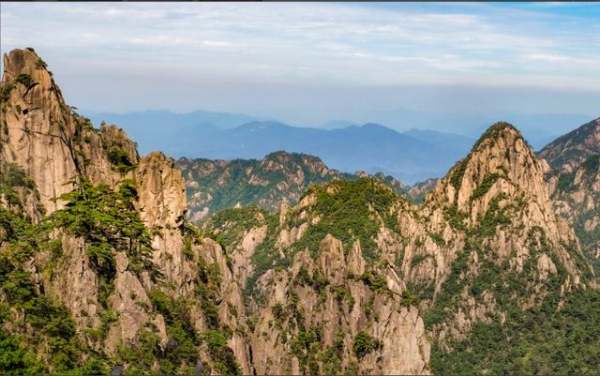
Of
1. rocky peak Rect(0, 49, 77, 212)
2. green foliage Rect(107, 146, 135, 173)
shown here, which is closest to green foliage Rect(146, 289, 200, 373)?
rocky peak Rect(0, 49, 77, 212)

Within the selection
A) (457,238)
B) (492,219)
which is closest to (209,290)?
(457,238)

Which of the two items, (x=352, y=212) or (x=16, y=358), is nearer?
(x=16, y=358)

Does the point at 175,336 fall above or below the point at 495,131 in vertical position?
below

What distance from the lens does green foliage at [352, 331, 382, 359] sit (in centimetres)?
5881

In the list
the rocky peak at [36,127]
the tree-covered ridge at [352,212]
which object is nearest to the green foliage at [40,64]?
the rocky peak at [36,127]

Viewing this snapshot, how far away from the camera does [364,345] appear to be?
58.8m

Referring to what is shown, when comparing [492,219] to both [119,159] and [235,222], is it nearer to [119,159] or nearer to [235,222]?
[235,222]

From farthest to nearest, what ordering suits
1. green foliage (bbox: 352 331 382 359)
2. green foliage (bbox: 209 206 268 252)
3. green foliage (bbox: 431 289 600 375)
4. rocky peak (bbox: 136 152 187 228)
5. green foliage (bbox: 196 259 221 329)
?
green foliage (bbox: 209 206 268 252)
green foliage (bbox: 431 289 600 375)
rocky peak (bbox: 136 152 187 228)
green foliage (bbox: 196 259 221 329)
green foliage (bbox: 352 331 382 359)

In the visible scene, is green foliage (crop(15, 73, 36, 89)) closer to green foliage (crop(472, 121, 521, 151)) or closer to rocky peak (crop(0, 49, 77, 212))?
rocky peak (crop(0, 49, 77, 212))

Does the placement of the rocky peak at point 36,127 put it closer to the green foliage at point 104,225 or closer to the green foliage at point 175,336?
the green foliage at point 104,225

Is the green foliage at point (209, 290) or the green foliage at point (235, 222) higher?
the green foliage at point (235, 222)

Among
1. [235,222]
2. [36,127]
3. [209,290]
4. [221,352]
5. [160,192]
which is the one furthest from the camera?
[235,222]

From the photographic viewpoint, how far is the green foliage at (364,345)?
193 feet

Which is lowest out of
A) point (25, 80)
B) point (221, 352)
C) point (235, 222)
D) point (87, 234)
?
point (221, 352)
